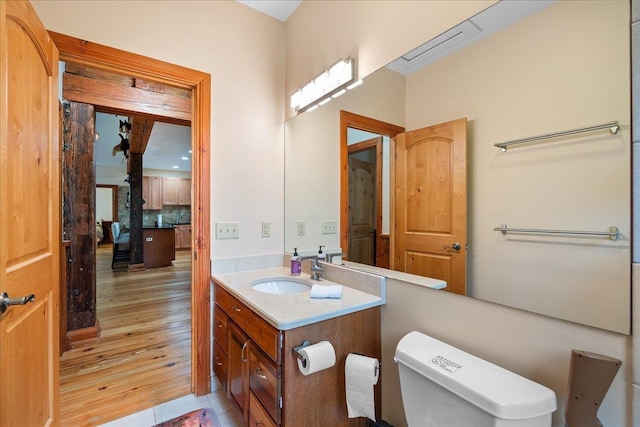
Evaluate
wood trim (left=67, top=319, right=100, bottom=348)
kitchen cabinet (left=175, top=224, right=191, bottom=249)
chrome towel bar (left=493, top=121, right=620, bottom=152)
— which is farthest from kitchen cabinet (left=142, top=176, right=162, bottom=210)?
chrome towel bar (left=493, top=121, right=620, bottom=152)

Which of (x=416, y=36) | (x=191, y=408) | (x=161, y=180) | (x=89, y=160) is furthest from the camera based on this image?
(x=161, y=180)

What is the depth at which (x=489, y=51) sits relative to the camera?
107 centimetres

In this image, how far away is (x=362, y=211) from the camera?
65.9 inches

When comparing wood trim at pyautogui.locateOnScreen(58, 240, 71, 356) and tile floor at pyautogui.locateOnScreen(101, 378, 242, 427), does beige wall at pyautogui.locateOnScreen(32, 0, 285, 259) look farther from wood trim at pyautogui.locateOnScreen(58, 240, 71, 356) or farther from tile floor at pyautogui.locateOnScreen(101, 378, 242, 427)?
wood trim at pyautogui.locateOnScreen(58, 240, 71, 356)

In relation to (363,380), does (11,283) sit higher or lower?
higher

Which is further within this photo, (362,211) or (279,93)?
(279,93)

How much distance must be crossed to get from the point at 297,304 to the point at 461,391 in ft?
2.43

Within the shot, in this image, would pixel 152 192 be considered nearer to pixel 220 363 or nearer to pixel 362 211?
pixel 220 363

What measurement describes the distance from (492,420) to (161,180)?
10.2 meters

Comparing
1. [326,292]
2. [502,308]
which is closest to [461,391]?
[502,308]

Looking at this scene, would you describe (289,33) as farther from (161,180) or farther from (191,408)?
(161,180)

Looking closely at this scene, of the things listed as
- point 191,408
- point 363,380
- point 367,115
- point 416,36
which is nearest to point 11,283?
point 191,408

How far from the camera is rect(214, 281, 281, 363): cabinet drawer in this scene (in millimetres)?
1191

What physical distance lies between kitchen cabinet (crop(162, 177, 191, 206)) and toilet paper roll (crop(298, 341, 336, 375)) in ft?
31.4
